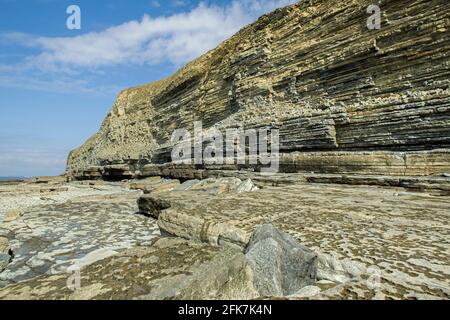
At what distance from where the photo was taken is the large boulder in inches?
119

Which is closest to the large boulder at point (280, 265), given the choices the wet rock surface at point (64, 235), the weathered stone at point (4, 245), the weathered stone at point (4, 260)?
the wet rock surface at point (64, 235)

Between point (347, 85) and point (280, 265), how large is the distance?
13046 millimetres

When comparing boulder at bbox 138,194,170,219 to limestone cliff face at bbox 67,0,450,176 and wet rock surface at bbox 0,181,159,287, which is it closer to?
wet rock surface at bbox 0,181,159,287

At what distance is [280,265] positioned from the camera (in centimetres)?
322

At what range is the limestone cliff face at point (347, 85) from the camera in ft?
33.0

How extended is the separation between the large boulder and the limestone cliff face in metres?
7.54

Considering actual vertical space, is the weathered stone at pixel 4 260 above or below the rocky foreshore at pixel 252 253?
below

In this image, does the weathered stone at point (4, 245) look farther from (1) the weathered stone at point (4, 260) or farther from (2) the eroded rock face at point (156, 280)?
(2) the eroded rock face at point (156, 280)

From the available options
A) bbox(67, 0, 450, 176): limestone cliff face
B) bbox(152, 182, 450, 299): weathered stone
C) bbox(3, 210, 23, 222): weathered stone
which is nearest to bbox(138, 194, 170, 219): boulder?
bbox(152, 182, 450, 299): weathered stone

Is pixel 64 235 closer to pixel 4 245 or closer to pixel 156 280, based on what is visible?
pixel 4 245

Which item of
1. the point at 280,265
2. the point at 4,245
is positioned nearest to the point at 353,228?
the point at 280,265

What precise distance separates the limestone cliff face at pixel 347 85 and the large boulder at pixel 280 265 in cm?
754

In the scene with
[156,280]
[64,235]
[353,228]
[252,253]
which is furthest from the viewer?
[64,235]
